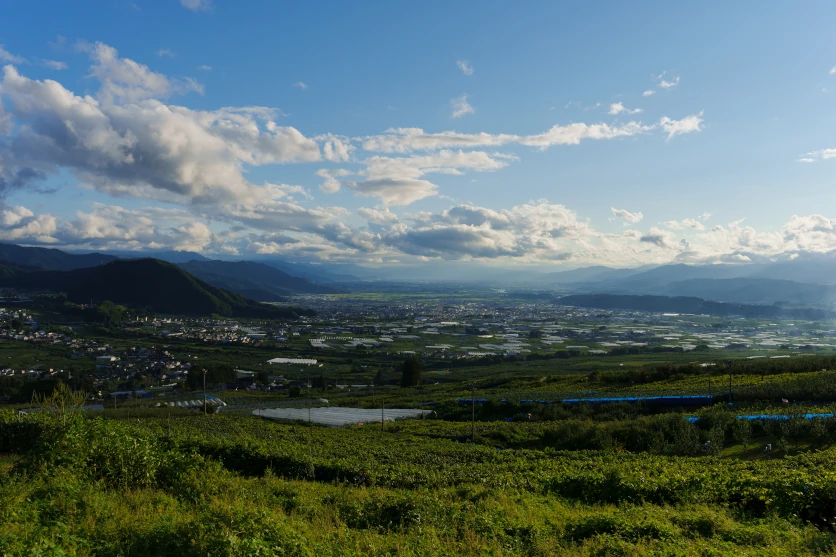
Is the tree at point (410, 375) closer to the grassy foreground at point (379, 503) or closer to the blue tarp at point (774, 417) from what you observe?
the blue tarp at point (774, 417)

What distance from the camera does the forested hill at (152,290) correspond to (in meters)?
152

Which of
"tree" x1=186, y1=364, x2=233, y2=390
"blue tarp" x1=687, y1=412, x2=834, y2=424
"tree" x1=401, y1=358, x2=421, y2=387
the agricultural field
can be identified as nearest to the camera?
the agricultural field

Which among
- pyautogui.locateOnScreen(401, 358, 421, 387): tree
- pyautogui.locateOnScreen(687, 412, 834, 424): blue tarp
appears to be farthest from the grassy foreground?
pyautogui.locateOnScreen(401, 358, 421, 387): tree

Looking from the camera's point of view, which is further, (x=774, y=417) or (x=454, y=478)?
(x=774, y=417)

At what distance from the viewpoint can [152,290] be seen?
6206 inches

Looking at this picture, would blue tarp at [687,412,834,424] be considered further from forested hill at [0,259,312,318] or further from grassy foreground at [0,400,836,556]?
forested hill at [0,259,312,318]

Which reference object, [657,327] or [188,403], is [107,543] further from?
[657,327]

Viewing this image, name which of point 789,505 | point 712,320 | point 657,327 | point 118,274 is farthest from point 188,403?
point 712,320

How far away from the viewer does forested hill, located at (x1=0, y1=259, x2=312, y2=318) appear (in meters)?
152

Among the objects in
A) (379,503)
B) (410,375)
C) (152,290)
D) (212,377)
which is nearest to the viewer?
(379,503)

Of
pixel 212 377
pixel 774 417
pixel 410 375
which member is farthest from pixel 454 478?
pixel 212 377

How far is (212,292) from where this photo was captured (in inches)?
6654

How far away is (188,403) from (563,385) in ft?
116

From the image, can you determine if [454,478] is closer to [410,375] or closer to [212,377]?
[410,375]
